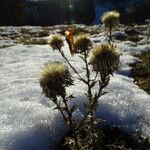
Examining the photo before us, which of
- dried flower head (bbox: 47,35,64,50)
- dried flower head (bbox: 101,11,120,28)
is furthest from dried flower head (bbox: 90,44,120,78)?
dried flower head (bbox: 101,11,120,28)

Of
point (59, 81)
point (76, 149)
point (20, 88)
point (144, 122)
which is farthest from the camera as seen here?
point (20, 88)

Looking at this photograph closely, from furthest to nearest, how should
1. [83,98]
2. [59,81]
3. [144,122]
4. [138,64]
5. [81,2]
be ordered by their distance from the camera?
[81,2]
[138,64]
[83,98]
[144,122]
[59,81]

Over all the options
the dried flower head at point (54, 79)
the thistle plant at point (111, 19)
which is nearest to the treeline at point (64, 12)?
the thistle plant at point (111, 19)

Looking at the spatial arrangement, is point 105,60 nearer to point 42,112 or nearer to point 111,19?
point 42,112

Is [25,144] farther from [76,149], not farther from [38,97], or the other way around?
[38,97]

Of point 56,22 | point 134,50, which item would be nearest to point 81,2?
point 56,22

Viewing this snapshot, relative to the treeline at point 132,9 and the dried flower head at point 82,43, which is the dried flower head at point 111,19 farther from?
the treeline at point 132,9

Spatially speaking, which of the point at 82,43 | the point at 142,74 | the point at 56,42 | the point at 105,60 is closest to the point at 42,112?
the point at 56,42
